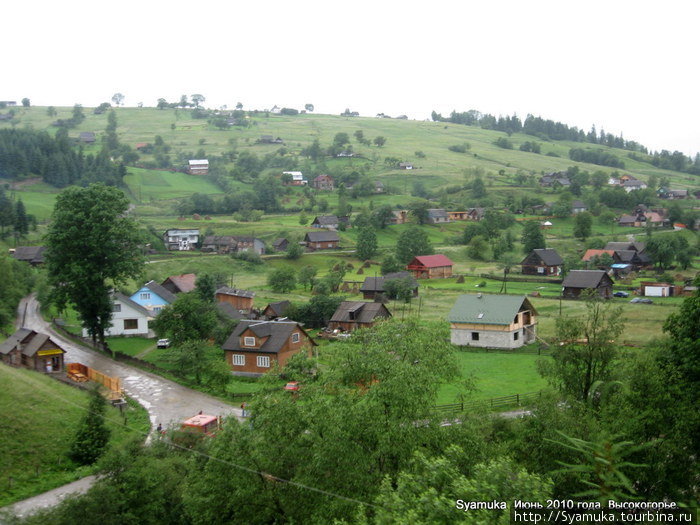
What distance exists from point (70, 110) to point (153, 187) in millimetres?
93375

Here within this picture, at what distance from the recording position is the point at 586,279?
57.8 meters

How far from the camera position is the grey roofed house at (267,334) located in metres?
36.8

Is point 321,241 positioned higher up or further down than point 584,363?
further down

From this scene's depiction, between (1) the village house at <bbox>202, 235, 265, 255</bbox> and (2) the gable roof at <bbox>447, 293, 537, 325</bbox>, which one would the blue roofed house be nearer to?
(2) the gable roof at <bbox>447, 293, 537, 325</bbox>

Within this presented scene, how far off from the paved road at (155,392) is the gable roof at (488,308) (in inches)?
775

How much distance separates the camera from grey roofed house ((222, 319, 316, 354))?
36.8m

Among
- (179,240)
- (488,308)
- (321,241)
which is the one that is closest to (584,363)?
(488,308)

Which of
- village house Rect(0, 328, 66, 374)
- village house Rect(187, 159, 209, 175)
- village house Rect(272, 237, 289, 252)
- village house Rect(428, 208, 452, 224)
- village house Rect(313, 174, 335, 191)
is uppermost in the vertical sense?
village house Rect(187, 159, 209, 175)

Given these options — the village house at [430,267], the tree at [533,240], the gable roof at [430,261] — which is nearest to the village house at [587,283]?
the village house at [430,267]

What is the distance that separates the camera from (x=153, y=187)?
12194cm

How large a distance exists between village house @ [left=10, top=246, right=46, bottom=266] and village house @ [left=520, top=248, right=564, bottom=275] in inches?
2079

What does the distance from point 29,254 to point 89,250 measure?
32841 millimetres

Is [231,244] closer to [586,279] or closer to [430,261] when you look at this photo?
[430,261]

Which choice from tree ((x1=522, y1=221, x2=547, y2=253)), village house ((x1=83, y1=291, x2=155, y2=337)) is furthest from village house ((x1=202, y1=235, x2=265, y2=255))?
village house ((x1=83, y1=291, x2=155, y2=337))
